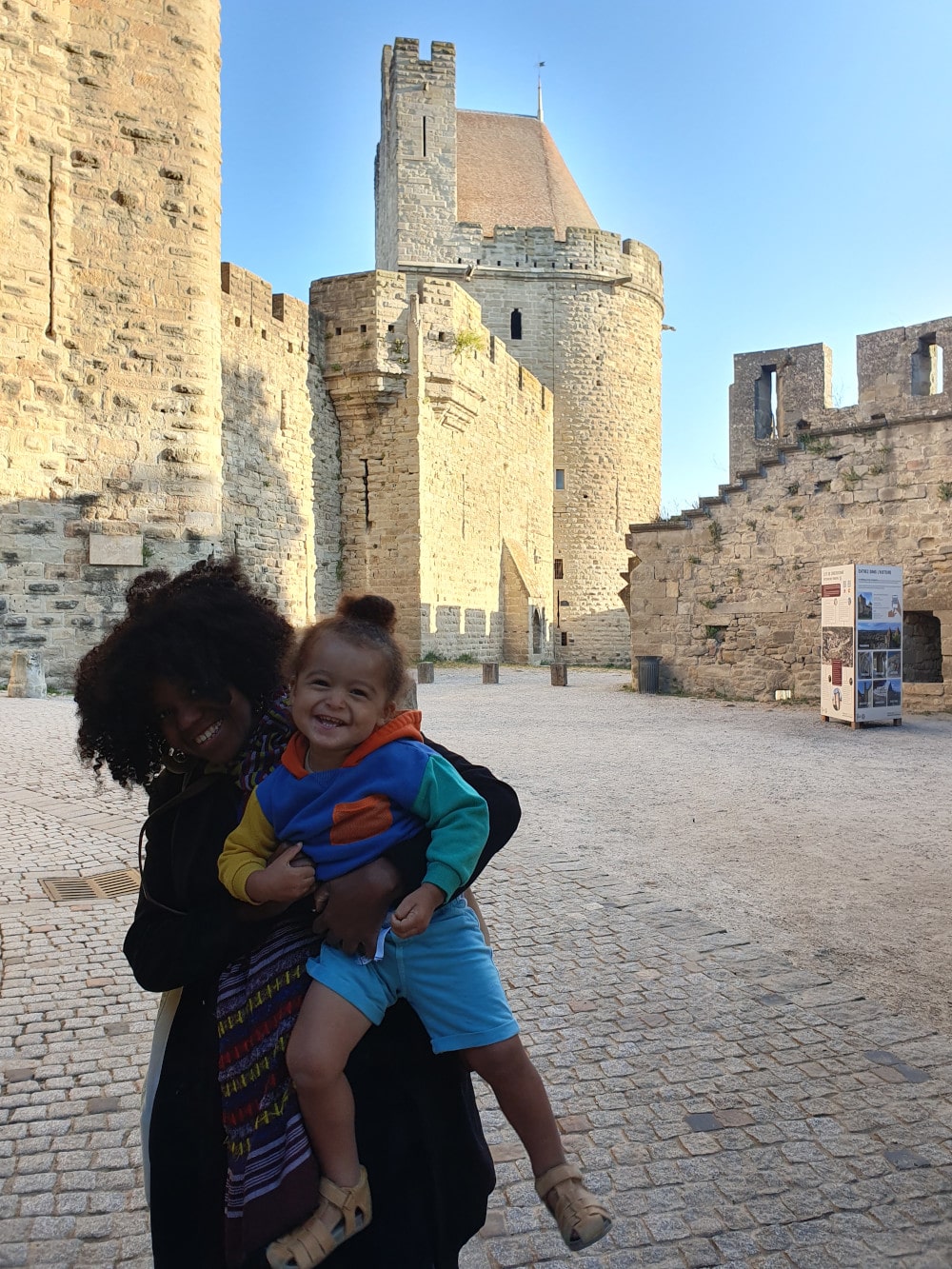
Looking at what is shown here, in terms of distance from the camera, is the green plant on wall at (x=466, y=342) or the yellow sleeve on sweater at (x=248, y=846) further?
the green plant on wall at (x=466, y=342)

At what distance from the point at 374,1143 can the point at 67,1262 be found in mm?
970

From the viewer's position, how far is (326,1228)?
1437mm

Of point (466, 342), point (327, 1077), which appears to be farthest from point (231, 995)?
point (466, 342)

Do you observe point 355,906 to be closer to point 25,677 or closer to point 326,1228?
point 326,1228

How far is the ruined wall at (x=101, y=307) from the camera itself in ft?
35.8

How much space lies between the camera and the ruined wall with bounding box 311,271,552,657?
20953 millimetres

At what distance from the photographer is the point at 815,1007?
3.26 m

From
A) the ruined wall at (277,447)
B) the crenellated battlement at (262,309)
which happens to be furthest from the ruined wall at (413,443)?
the crenellated battlement at (262,309)

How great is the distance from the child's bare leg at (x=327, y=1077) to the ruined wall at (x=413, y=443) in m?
19.9

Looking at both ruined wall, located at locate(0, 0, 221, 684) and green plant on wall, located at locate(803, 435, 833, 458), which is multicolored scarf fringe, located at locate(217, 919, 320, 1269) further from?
green plant on wall, located at locate(803, 435, 833, 458)

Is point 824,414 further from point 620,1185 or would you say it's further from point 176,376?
point 620,1185

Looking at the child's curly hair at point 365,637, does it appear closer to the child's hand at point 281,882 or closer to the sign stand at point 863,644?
the child's hand at point 281,882

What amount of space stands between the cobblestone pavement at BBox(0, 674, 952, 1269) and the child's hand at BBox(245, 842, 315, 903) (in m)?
1.04

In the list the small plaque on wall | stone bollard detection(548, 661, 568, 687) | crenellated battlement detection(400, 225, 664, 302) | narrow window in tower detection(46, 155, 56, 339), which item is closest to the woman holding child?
the small plaque on wall
